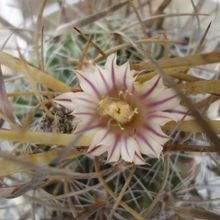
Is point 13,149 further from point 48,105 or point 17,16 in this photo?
point 17,16

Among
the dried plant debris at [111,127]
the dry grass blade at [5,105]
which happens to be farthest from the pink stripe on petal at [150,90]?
the dry grass blade at [5,105]

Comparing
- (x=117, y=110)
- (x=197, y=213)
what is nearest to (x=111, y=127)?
(x=117, y=110)

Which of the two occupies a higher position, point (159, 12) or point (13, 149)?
point (159, 12)

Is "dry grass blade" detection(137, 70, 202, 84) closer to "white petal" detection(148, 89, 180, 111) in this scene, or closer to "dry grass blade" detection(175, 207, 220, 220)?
"white petal" detection(148, 89, 180, 111)

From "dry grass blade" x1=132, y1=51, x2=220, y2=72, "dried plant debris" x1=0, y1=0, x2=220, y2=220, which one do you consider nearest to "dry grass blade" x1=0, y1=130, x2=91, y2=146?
"dried plant debris" x1=0, y1=0, x2=220, y2=220

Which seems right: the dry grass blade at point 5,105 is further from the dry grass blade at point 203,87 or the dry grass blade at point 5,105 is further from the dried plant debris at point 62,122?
the dry grass blade at point 203,87

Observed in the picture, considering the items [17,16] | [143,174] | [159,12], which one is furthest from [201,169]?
[17,16]

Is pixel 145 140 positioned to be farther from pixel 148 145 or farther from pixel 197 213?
pixel 197 213
